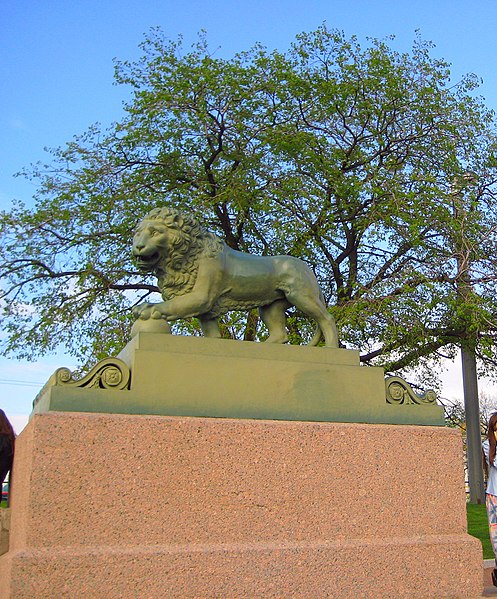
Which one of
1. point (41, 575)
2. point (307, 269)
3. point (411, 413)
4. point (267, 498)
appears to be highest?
point (307, 269)

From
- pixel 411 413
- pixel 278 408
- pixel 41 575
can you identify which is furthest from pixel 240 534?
pixel 411 413

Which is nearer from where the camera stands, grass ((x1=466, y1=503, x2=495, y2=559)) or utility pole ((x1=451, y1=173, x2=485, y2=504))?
grass ((x1=466, y1=503, x2=495, y2=559))

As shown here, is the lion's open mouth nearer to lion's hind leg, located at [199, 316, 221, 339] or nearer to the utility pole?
lion's hind leg, located at [199, 316, 221, 339]

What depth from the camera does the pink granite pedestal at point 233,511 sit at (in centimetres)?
479

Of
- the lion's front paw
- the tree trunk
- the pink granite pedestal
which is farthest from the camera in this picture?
the tree trunk

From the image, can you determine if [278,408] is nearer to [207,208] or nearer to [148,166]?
[207,208]

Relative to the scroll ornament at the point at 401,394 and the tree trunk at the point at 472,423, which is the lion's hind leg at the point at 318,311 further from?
the tree trunk at the point at 472,423

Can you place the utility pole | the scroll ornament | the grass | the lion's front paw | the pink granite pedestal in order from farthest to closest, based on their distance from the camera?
the utility pole < the grass < the scroll ornament < the lion's front paw < the pink granite pedestal

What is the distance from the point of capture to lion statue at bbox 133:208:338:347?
6.07 m

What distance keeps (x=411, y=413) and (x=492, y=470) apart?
4.51 feet

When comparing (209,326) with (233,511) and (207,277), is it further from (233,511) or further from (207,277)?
(233,511)

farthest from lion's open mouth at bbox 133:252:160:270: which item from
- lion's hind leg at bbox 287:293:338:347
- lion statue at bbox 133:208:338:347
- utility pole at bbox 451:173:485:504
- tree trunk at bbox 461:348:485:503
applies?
tree trunk at bbox 461:348:485:503

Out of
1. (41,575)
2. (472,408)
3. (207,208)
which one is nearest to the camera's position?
(41,575)

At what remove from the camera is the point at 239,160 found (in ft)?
55.6
